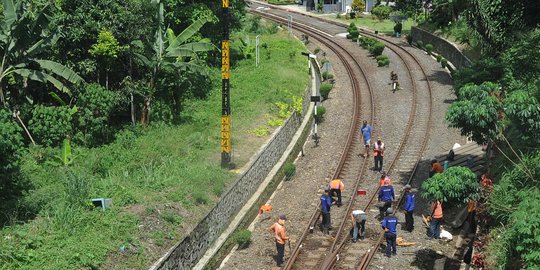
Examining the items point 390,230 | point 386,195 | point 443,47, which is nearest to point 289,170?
point 386,195

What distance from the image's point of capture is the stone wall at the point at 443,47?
132ft

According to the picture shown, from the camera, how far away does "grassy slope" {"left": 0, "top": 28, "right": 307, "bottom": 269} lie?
15.1 meters

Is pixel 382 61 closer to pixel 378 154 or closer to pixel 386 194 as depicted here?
pixel 378 154

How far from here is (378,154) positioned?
82.0 feet

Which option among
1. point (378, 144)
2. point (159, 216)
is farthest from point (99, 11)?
point (378, 144)

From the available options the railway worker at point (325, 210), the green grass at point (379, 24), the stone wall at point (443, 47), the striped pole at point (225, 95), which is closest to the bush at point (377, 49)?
the stone wall at point (443, 47)

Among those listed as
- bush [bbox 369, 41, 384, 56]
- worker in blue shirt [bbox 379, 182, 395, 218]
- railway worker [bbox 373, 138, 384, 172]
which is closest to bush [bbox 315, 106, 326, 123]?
railway worker [bbox 373, 138, 384, 172]

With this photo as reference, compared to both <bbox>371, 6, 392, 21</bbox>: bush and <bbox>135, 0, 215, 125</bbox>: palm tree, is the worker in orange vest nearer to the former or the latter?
<bbox>135, 0, 215, 125</bbox>: palm tree

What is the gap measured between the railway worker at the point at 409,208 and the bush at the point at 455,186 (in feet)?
9.17

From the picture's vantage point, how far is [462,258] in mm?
18328

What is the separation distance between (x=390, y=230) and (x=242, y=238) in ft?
15.9

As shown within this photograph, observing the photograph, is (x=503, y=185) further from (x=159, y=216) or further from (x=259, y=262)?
(x=159, y=216)

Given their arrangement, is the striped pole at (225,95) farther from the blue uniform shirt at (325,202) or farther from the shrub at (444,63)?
the shrub at (444,63)

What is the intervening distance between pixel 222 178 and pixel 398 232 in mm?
6477
